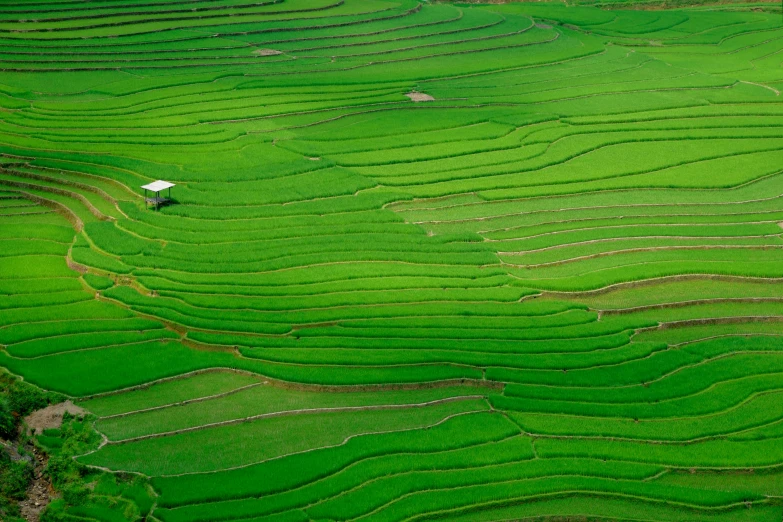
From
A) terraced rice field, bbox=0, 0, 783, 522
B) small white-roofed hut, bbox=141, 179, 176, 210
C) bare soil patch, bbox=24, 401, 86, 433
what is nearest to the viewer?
terraced rice field, bbox=0, 0, 783, 522

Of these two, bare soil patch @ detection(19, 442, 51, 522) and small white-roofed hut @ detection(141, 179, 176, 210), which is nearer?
bare soil patch @ detection(19, 442, 51, 522)

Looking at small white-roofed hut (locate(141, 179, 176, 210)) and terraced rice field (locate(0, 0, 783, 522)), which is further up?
small white-roofed hut (locate(141, 179, 176, 210))

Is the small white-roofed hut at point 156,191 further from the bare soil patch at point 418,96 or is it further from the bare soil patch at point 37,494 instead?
the bare soil patch at point 418,96

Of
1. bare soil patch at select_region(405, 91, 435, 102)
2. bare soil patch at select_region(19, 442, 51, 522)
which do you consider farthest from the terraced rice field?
bare soil patch at select_region(19, 442, 51, 522)

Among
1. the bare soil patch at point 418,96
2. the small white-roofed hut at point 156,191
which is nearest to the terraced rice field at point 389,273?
the bare soil patch at point 418,96

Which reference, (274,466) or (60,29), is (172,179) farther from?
(60,29)

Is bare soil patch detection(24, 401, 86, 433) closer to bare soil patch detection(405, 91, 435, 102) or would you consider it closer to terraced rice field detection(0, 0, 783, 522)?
terraced rice field detection(0, 0, 783, 522)

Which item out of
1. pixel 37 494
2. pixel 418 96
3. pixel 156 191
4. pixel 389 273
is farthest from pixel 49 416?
pixel 418 96
